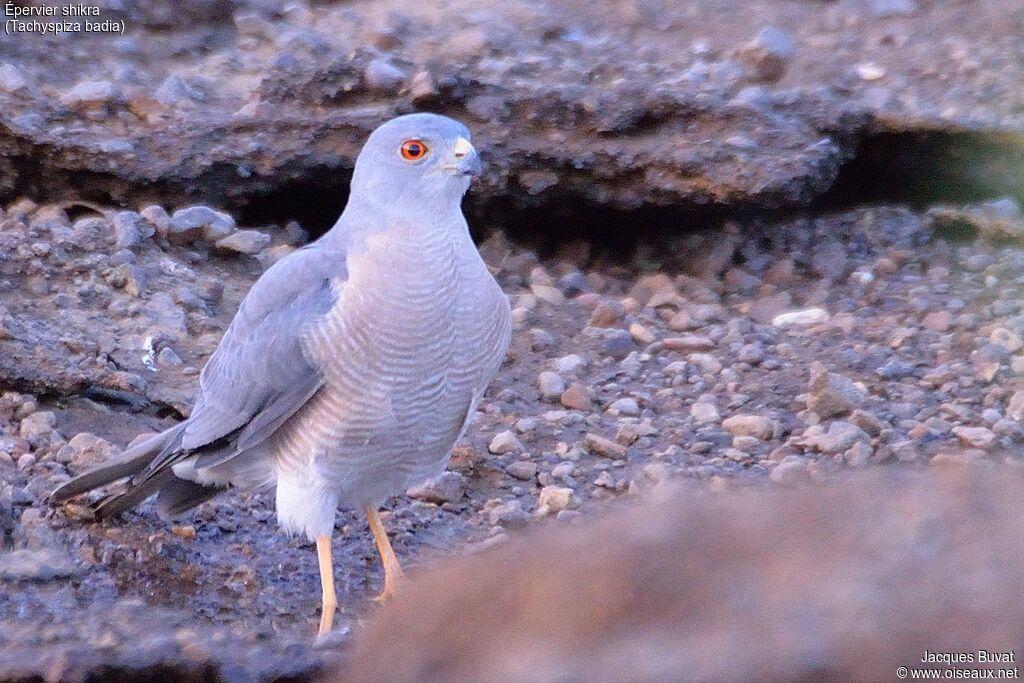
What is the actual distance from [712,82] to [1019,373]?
102 inches

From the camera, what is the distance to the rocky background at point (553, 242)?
5699 millimetres

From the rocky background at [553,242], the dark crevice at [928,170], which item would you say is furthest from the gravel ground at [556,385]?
the dark crevice at [928,170]

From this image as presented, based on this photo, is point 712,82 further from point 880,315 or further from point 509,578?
point 509,578

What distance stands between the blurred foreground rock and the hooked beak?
264 cm

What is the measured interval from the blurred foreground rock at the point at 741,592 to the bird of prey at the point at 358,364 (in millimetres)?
2291

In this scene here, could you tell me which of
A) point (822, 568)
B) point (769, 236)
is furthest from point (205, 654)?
point (769, 236)

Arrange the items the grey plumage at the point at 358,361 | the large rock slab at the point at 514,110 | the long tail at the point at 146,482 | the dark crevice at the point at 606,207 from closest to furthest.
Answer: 1. the grey plumage at the point at 358,361
2. the long tail at the point at 146,482
3. the large rock slab at the point at 514,110
4. the dark crevice at the point at 606,207

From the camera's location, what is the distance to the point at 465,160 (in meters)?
5.13

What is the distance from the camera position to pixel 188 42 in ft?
31.8

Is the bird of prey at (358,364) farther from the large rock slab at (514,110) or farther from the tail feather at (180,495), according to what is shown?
the large rock slab at (514,110)

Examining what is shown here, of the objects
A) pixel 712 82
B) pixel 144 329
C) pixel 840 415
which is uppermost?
pixel 712 82

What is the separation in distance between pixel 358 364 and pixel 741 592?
8.98ft

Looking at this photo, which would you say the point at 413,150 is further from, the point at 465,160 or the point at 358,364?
the point at 358,364

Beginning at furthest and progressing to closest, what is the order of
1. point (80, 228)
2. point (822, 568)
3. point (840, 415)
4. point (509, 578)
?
1. point (80, 228)
2. point (840, 415)
3. point (509, 578)
4. point (822, 568)
